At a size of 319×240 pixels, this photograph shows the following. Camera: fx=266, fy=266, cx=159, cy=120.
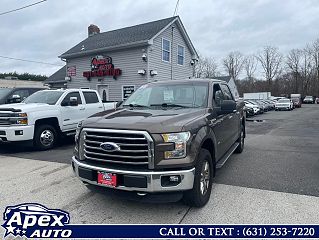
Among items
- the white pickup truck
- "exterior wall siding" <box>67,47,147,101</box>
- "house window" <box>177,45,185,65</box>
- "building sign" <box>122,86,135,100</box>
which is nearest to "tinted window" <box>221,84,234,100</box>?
the white pickup truck

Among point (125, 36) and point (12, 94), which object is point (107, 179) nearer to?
point (12, 94)

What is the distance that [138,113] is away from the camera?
4.05 meters

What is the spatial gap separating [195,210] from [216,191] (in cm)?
88

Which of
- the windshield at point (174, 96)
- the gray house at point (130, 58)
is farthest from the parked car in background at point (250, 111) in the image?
the windshield at point (174, 96)

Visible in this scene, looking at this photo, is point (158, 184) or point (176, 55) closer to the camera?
point (158, 184)

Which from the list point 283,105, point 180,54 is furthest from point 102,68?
point 283,105

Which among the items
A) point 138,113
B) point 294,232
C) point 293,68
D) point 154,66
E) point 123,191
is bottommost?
point 294,232

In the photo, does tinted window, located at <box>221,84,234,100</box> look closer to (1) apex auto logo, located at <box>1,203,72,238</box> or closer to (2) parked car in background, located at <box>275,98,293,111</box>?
(1) apex auto logo, located at <box>1,203,72,238</box>

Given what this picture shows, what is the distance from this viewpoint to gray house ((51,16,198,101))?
16.7 m

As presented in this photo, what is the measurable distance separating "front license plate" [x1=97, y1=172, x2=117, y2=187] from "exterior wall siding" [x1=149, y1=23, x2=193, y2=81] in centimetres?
1362

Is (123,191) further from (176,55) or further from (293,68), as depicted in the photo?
(293,68)

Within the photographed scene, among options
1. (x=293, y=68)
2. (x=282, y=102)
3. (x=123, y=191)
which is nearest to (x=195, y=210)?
(x=123, y=191)

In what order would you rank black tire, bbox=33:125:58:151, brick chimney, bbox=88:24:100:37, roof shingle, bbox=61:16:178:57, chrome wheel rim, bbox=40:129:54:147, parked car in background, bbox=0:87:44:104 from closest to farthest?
1. black tire, bbox=33:125:58:151
2. chrome wheel rim, bbox=40:129:54:147
3. parked car in background, bbox=0:87:44:104
4. roof shingle, bbox=61:16:178:57
5. brick chimney, bbox=88:24:100:37

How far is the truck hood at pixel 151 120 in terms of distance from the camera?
335 centimetres
